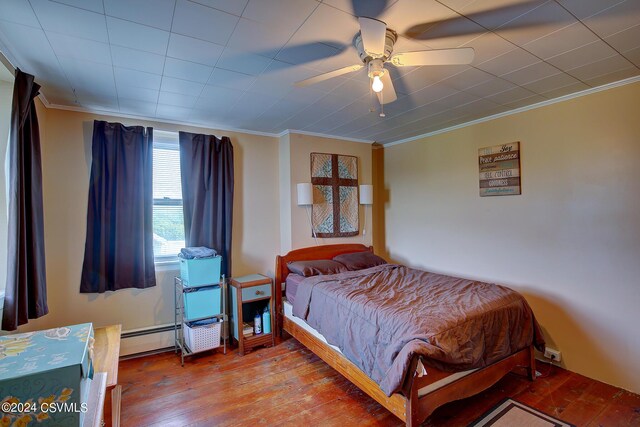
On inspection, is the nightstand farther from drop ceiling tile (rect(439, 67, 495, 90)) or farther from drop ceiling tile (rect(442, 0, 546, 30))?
drop ceiling tile (rect(442, 0, 546, 30))

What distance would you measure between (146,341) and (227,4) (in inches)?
123

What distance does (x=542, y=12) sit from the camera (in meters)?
1.56

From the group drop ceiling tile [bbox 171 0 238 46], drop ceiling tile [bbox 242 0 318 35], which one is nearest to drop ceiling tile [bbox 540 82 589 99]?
drop ceiling tile [bbox 242 0 318 35]

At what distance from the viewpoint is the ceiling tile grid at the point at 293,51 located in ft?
5.00

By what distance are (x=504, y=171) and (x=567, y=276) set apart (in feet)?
3.63

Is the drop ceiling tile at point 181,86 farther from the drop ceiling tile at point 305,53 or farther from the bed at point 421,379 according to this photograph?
the bed at point 421,379

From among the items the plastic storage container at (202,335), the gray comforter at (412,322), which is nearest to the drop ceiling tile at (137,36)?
the gray comforter at (412,322)

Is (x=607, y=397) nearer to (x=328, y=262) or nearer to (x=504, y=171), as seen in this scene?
(x=504, y=171)

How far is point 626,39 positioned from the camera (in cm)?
180

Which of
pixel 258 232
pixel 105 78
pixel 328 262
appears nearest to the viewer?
pixel 105 78

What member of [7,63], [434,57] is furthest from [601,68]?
[7,63]

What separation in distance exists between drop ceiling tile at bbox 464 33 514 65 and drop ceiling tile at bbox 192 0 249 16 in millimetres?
1341

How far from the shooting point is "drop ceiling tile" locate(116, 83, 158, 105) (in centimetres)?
243

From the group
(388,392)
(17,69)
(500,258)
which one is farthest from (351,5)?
(500,258)
